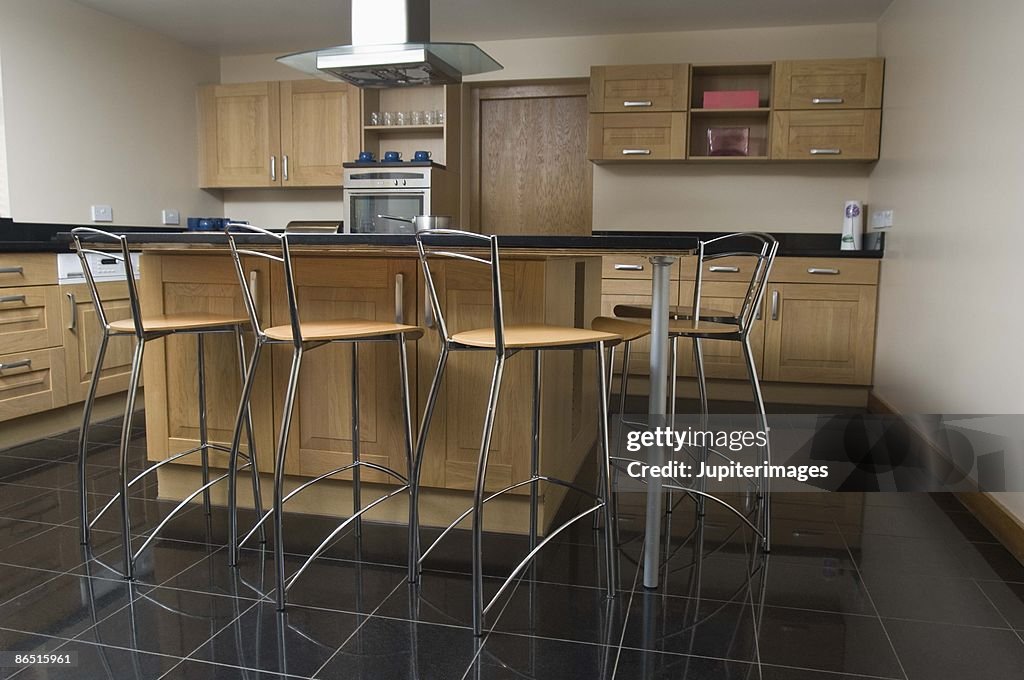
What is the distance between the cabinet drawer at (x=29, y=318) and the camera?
142 inches

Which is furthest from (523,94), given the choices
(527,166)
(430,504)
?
(430,504)

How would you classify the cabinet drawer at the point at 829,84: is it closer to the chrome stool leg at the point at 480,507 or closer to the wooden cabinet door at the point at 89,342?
the chrome stool leg at the point at 480,507

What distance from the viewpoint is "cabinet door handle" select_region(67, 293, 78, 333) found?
3965 mm

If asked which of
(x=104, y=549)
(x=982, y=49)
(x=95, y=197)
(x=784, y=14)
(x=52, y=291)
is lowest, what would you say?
(x=104, y=549)

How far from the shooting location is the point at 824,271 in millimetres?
4680

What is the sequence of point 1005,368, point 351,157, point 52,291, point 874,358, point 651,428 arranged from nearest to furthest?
point 651,428 < point 1005,368 < point 52,291 < point 874,358 < point 351,157

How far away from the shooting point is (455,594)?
7.04ft

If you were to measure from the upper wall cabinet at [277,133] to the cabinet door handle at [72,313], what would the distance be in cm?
203

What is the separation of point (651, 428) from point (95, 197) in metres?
4.14

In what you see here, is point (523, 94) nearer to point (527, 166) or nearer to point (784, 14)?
point (527, 166)

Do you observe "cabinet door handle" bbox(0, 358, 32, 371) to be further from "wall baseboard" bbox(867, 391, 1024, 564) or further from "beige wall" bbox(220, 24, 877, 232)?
"wall baseboard" bbox(867, 391, 1024, 564)

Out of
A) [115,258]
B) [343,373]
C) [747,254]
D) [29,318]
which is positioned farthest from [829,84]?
[29,318]

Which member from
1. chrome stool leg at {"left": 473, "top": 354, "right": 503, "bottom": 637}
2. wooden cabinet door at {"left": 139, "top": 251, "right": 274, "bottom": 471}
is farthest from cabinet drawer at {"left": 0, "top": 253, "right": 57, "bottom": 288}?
chrome stool leg at {"left": 473, "top": 354, "right": 503, "bottom": 637}

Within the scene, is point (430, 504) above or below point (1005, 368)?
below
